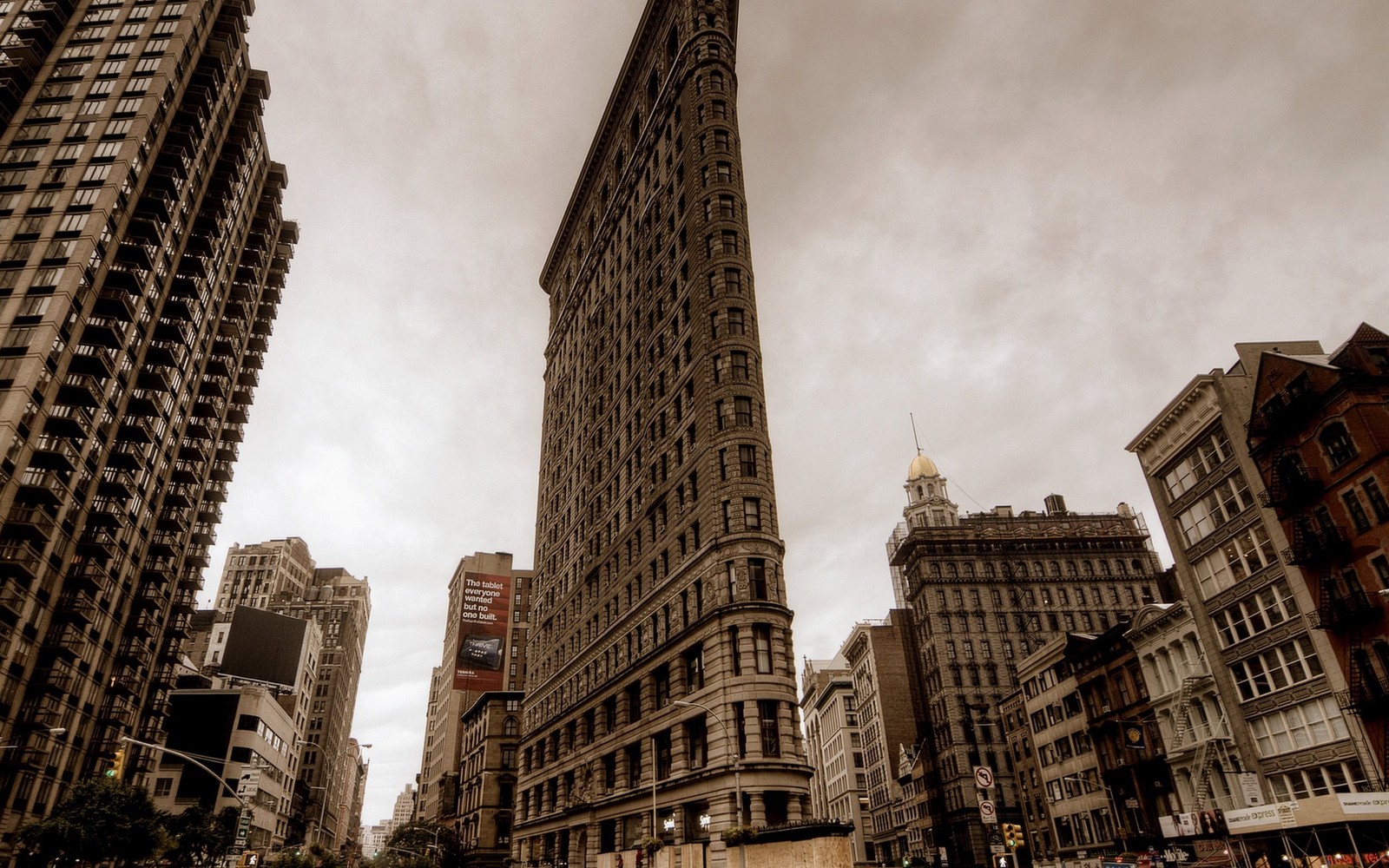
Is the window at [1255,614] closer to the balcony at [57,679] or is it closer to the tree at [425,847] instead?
the balcony at [57,679]

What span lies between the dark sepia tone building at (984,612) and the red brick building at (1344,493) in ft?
210

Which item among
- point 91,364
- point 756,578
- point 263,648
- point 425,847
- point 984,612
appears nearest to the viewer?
point 756,578

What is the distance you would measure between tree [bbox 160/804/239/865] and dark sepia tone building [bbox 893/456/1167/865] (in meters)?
78.6

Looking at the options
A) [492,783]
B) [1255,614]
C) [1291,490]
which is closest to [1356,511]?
[1291,490]

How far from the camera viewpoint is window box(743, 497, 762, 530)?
50612mm

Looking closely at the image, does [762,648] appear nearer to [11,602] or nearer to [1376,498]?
[1376,498]

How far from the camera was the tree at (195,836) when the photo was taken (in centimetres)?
6481

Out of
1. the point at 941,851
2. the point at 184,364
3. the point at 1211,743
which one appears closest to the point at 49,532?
the point at 184,364

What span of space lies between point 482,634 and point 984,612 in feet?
216

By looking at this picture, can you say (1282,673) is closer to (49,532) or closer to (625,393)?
(625,393)

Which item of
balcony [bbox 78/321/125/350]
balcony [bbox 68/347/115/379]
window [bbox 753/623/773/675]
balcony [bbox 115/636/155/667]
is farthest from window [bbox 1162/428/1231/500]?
balcony [bbox 115/636/155/667]

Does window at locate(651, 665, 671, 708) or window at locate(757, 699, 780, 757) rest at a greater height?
window at locate(651, 665, 671, 708)

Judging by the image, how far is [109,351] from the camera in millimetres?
70125

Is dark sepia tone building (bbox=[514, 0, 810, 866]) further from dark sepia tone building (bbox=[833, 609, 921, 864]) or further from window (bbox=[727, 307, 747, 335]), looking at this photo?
dark sepia tone building (bbox=[833, 609, 921, 864])
